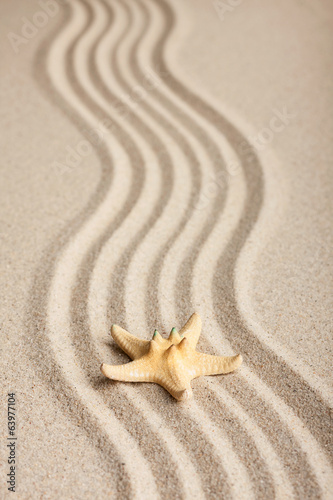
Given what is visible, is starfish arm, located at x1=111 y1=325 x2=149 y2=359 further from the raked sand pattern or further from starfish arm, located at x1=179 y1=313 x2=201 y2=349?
starfish arm, located at x1=179 y1=313 x2=201 y2=349

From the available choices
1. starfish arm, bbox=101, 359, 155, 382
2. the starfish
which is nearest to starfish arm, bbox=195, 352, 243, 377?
the starfish

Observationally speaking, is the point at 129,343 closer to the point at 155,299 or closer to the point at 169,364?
Answer: the point at 169,364

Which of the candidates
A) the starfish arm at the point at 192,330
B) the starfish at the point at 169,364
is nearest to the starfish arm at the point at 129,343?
the starfish at the point at 169,364

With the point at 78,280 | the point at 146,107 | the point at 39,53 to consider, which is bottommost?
the point at 78,280

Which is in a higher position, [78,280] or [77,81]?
[77,81]

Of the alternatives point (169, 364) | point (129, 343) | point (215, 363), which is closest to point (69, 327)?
point (129, 343)

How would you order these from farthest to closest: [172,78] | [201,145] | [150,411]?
[172,78], [201,145], [150,411]

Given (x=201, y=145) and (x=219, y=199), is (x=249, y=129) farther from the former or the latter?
(x=219, y=199)

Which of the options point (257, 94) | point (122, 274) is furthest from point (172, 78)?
point (122, 274)
